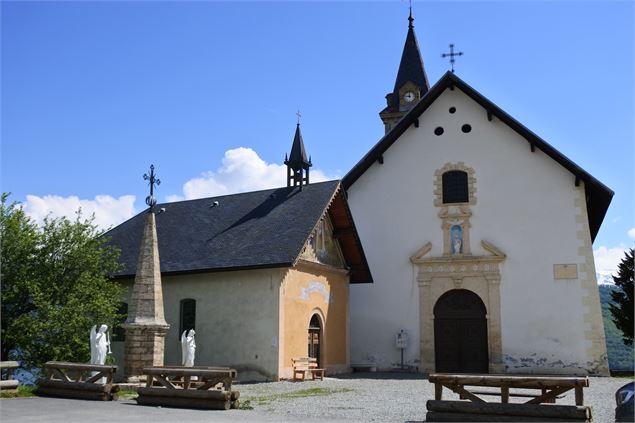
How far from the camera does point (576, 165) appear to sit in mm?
22484

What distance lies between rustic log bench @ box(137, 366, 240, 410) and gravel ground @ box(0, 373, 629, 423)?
1.09ft

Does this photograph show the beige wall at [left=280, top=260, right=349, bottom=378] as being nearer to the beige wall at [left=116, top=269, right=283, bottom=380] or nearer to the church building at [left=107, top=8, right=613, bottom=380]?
the church building at [left=107, top=8, right=613, bottom=380]

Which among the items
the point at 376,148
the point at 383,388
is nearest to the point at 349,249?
the point at 376,148

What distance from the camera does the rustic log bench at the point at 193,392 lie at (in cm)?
1183

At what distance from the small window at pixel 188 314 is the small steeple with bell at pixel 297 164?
5.88 m

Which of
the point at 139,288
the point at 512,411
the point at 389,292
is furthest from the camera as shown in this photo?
the point at 389,292

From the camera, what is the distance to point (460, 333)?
77.4 ft

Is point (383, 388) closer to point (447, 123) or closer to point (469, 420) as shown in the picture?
point (469, 420)

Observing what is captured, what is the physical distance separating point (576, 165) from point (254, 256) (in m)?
11.6

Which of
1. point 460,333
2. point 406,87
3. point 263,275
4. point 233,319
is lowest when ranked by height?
point 460,333

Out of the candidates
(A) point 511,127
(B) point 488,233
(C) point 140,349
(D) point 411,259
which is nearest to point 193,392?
(C) point 140,349

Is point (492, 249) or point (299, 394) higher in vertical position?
point (492, 249)

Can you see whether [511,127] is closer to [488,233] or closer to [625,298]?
[488,233]

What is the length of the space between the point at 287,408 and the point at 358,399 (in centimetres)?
220
